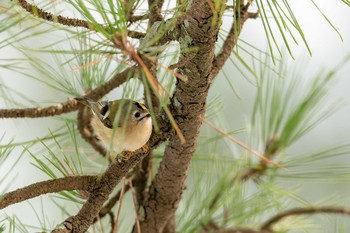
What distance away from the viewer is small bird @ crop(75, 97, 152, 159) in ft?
2.46

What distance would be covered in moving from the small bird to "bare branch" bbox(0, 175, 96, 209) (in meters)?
0.08

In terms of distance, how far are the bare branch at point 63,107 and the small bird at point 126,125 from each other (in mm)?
11

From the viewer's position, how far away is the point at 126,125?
769mm

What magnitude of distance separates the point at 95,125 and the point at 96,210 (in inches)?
8.2

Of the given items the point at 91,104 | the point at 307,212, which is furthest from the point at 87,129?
the point at 307,212

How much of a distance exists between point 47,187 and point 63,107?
0.17m

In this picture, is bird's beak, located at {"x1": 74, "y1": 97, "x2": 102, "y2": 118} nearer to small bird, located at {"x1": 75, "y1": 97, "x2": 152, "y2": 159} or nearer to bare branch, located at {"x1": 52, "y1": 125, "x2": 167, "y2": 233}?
small bird, located at {"x1": 75, "y1": 97, "x2": 152, "y2": 159}

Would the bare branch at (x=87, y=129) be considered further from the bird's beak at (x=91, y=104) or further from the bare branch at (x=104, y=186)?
the bare branch at (x=104, y=186)

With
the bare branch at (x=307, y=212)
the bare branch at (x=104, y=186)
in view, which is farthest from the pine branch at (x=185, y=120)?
the bare branch at (x=307, y=212)

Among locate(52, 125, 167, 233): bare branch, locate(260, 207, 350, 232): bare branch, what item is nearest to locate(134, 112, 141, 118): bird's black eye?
locate(52, 125, 167, 233): bare branch

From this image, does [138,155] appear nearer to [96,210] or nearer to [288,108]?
[96,210]

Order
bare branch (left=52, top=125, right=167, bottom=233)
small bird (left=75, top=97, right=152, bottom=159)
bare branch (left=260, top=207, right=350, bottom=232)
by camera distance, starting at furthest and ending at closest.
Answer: small bird (left=75, top=97, right=152, bottom=159) < bare branch (left=52, top=125, right=167, bottom=233) < bare branch (left=260, top=207, right=350, bottom=232)

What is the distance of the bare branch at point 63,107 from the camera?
28.3 inches

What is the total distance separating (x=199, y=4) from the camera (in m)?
0.57
